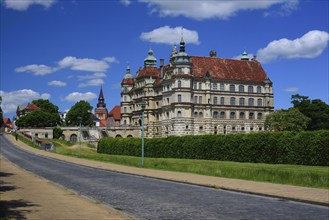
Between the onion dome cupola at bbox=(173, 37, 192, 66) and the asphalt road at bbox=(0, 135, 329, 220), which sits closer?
the asphalt road at bbox=(0, 135, 329, 220)

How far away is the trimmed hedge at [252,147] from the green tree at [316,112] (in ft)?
160

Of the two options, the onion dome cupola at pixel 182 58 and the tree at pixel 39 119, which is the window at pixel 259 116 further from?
the tree at pixel 39 119

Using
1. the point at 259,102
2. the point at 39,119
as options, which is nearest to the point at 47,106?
the point at 39,119

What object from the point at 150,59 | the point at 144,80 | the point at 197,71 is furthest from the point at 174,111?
the point at 150,59

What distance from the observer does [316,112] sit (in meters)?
103

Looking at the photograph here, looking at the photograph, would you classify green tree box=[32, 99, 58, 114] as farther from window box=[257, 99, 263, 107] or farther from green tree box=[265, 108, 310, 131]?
green tree box=[265, 108, 310, 131]

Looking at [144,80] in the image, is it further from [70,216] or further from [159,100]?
[70,216]

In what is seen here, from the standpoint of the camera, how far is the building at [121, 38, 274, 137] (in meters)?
109

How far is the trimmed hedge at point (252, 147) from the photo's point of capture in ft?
137

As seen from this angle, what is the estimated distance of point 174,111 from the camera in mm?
109125

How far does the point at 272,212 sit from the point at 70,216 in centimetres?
566

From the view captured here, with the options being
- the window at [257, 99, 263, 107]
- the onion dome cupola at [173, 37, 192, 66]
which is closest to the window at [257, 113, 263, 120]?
the window at [257, 99, 263, 107]

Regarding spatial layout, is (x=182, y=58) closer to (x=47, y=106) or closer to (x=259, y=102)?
(x=259, y=102)

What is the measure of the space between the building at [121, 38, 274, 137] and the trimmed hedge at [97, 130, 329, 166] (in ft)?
127
